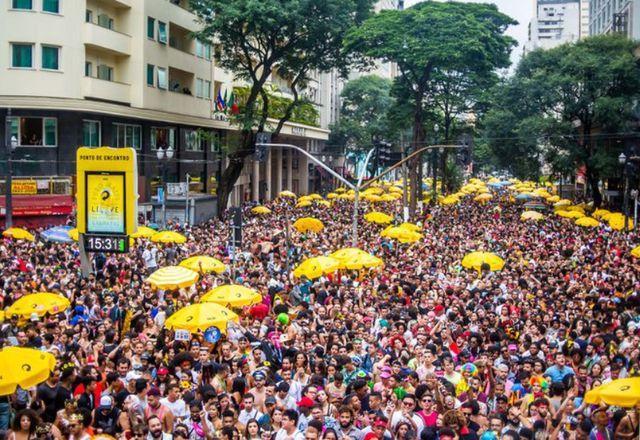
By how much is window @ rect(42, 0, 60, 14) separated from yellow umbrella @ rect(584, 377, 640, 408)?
34.1 metres

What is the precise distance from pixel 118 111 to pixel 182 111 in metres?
8.38

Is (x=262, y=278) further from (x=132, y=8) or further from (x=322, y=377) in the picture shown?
(x=132, y=8)

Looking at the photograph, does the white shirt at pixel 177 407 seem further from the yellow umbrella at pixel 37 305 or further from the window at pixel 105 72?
the window at pixel 105 72

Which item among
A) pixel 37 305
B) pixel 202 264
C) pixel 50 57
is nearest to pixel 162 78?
pixel 50 57

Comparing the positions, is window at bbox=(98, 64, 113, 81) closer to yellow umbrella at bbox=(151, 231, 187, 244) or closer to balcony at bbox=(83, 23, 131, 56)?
balcony at bbox=(83, 23, 131, 56)

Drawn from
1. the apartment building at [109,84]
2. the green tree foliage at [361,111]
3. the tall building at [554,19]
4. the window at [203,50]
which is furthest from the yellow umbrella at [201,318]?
the tall building at [554,19]

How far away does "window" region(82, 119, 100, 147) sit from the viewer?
40562mm

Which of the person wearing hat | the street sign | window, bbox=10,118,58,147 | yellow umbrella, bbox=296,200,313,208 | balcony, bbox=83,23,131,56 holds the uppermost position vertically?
balcony, bbox=83,23,131,56

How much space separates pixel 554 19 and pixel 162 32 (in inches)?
5703

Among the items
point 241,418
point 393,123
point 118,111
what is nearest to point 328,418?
point 241,418

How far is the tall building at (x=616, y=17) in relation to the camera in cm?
6256

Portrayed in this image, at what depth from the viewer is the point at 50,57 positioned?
3862 cm

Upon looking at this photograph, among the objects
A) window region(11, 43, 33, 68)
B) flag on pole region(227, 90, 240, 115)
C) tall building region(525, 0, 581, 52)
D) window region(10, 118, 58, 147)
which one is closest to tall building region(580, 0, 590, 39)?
tall building region(525, 0, 581, 52)

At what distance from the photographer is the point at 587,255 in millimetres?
28672
